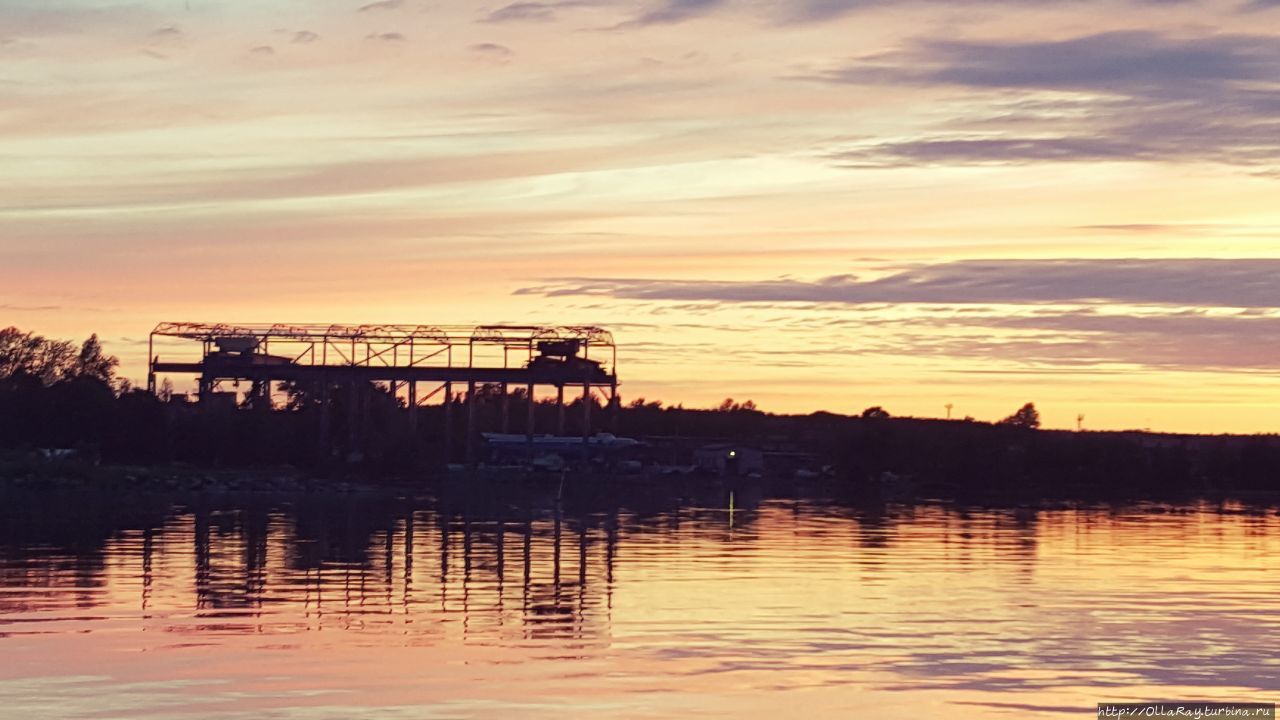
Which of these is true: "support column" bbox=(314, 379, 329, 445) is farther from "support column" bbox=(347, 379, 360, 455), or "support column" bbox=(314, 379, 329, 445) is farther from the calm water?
the calm water

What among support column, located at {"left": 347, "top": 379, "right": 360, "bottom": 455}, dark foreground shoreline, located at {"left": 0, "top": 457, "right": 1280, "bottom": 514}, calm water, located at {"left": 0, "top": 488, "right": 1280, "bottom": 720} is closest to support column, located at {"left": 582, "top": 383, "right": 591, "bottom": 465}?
dark foreground shoreline, located at {"left": 0, "top": 457, "right": 1280, "bottom": 514}

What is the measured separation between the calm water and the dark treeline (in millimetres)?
64052

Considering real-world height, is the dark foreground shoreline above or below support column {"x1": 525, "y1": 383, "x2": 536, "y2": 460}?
below

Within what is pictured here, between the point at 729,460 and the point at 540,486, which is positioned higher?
the point at 729,460

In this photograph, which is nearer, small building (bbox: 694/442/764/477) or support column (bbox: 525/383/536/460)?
support column (bbox: 525/383/536/460)

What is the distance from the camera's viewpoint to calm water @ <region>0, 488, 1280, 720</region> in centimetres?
2562

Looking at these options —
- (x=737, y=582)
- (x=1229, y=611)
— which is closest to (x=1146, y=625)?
(x=1229, y=611)

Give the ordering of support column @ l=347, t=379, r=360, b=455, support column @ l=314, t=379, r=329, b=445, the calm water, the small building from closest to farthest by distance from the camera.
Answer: the calm water
support column @ l=314, t=379, r=329, b=445
support column @ l=347, t=379, r=360, b=455
the small building

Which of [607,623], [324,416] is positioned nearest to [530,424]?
[324,416]

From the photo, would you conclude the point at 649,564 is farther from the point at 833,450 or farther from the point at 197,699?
the point at 833,450

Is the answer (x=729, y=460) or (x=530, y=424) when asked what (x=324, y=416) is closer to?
(x=530, y=424)

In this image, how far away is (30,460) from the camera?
110562 millimetres

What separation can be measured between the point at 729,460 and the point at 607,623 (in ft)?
465

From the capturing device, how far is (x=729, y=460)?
176m
